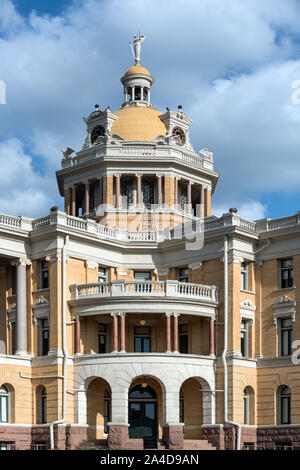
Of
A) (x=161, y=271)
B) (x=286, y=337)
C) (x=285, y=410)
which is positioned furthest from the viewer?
(x=161, y=271)

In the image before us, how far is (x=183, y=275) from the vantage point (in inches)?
2544

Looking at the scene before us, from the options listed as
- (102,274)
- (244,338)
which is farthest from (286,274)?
(102,274)

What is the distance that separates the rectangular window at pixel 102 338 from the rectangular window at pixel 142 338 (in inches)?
81.6

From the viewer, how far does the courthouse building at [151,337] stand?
58.3 m

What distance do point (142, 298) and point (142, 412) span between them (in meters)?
7.73

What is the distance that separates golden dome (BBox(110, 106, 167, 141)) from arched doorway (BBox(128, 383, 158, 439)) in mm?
21824

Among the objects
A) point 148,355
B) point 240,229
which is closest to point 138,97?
point 240,229

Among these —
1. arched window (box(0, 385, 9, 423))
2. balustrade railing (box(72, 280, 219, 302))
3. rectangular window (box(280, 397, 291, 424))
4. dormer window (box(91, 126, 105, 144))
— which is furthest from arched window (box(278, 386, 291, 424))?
dormer window (box(91, 126, 105, 144))

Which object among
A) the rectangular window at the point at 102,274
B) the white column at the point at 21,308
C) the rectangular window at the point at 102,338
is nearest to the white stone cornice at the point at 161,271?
the rectangular window at the point at 102,274

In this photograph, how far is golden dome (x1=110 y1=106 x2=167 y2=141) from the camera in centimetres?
7556

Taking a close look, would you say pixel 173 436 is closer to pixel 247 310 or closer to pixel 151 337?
pixel 151 337

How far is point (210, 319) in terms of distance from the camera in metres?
60.8

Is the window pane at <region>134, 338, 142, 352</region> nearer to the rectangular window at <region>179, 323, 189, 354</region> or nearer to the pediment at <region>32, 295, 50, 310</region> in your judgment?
the rectangular window at <region>179, 323, 189, 354</region>

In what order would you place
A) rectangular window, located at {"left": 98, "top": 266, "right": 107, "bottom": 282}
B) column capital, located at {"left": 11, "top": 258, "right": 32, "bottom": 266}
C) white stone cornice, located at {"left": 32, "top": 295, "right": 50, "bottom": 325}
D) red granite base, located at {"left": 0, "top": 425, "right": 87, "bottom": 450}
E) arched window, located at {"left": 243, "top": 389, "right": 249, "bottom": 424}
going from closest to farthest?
red granite base, located at {"left": 0, "top": 425, "right": 87, "bottom": 450} < white stone cornice, located at {"left": 32, "top": 295, "right": 50, "bottom": 325} < arched window, located at {"left": 243, "top": 389, "right": 249, "bottom": 424} < column capital, located at {"left": 11, "top": 258, "right": 32, "bottom": 266} < rectangular window, located at {"left": 98, "top": 266, "right": 107, "bottom": 282}
